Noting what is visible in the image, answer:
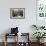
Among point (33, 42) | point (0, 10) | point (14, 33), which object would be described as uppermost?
point (0, 10)

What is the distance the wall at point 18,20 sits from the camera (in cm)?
744

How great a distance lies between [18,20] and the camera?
24.7ft

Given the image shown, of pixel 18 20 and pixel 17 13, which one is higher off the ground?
pixel 17 13

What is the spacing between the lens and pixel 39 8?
295 inches

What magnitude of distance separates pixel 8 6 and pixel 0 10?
1.40 ft

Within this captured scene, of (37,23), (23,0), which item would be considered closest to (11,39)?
(37,23)

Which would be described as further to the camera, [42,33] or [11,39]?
[11,39]

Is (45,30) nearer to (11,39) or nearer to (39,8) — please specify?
(39,8)

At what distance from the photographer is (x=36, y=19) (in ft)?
24.7

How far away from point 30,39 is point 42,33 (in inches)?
32.5

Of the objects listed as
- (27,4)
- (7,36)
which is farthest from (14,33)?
(27,4)

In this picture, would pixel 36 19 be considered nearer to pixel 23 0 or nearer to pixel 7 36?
pixel 23 0

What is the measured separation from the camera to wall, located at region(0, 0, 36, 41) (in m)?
7.44

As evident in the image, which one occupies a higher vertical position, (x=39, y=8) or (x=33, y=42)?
(x=39, y=8)
